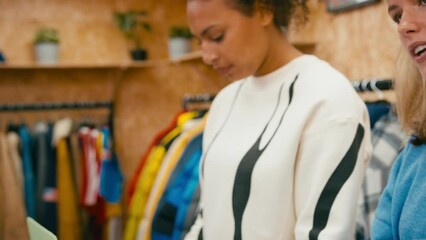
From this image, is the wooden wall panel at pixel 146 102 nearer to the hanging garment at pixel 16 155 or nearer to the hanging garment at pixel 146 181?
the hanging garment at pixel 16 155

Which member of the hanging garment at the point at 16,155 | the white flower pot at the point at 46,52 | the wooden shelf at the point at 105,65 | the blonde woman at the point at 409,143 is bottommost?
the hanging garment at the point at 16,155

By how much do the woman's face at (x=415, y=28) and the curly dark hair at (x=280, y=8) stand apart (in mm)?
471

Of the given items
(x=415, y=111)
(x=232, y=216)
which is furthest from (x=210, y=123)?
(x=415, y=111)

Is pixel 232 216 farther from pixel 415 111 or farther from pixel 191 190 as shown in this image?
pixel 191 190

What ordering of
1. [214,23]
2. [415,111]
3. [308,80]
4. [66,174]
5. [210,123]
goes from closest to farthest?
[415,111]
[308,80]
[214,23]
[210,123]
[66,174]

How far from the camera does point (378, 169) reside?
58.1 inches

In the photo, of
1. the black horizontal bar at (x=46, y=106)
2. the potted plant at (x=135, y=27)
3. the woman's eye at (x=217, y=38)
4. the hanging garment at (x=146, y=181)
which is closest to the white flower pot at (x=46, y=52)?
the black horizontal bar at (x=46, y=106)

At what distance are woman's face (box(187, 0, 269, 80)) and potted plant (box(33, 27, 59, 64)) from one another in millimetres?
2227

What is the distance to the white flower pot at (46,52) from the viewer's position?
3355 mm

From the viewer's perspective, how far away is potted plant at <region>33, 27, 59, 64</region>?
3.35m

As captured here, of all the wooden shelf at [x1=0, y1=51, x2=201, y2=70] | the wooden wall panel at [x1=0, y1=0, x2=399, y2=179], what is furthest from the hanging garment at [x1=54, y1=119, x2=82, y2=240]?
the wooden wall panel at [x1=0, y1=0, x2=399, y2=179]

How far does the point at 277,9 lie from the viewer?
1312 mm

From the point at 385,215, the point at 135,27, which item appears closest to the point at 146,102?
the point at 135,27

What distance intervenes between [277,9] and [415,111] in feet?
1.39
